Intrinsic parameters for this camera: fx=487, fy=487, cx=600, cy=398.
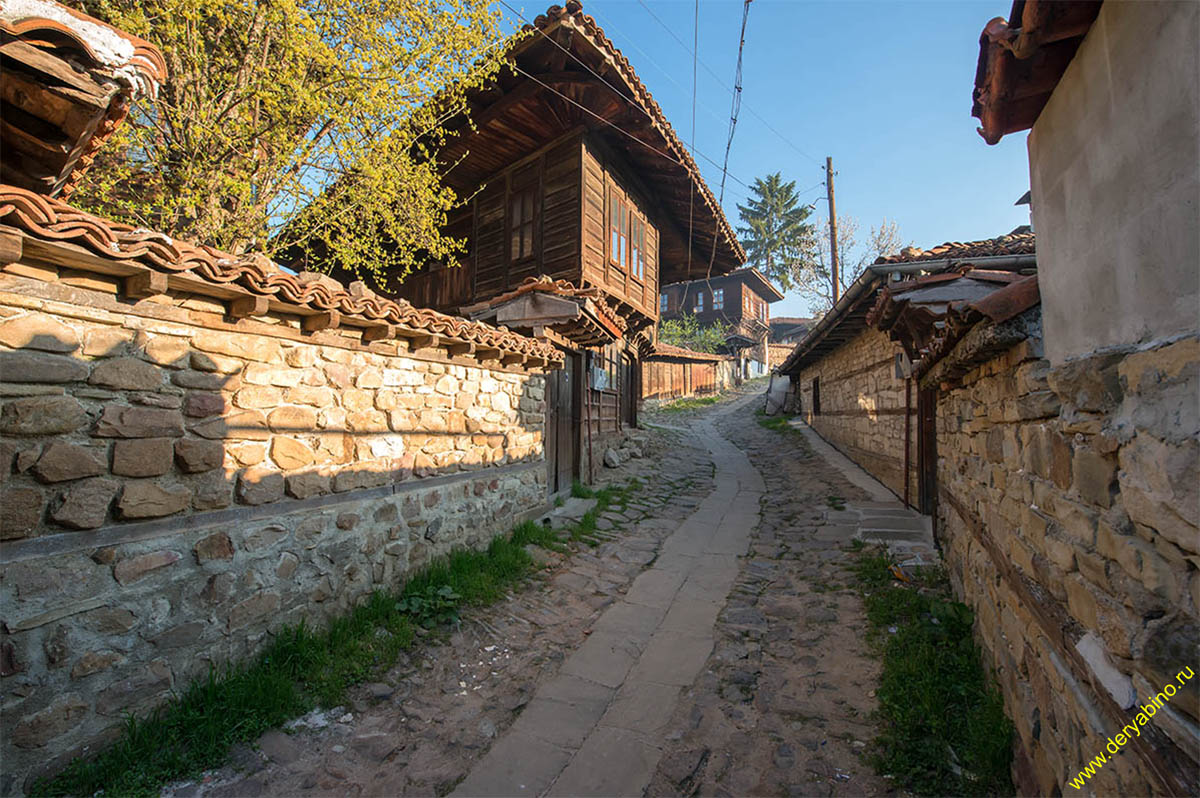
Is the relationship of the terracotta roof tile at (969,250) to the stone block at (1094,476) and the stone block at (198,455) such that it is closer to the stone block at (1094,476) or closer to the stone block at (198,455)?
the stone block at (1094,476)

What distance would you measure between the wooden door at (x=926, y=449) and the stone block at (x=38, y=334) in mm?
7048

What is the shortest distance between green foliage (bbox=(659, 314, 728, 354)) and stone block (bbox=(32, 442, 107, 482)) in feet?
76.9

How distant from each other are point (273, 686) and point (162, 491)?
1.22 metres

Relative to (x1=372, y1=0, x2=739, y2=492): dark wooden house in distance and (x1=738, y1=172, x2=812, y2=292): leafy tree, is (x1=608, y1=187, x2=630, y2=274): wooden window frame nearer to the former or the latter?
(x1=372, y1=0, x2=739, y2=492): dark wooden house in distance

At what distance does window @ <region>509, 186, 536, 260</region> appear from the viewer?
9.72 meters

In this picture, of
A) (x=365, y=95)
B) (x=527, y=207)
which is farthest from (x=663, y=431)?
(x=365, y=95)

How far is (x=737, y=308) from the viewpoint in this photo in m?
29.4

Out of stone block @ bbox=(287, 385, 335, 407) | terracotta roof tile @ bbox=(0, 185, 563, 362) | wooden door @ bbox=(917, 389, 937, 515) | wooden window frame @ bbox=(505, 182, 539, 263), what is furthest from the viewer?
wooden window frame @ bbox=(505, 182, 539, 263)

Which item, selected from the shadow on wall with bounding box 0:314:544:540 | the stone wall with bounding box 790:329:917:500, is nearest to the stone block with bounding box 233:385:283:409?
the shadow on wall with bounding box 0:314:544:540

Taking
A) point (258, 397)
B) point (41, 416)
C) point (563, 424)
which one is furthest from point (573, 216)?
point (41, 416)

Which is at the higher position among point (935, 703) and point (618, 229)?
point (618, 229)

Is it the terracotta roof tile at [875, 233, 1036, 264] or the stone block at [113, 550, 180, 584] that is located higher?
the terracotta roof tile at [875, 233, 1036, 264]

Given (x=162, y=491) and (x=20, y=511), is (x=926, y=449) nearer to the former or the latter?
(x=162, y=491)

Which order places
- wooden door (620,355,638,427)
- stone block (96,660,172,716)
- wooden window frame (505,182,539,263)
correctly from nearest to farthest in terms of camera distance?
stone block (96,660,172,716)
wooden window frame (505,182,539,263)
wooden door (620,355,638,427)
